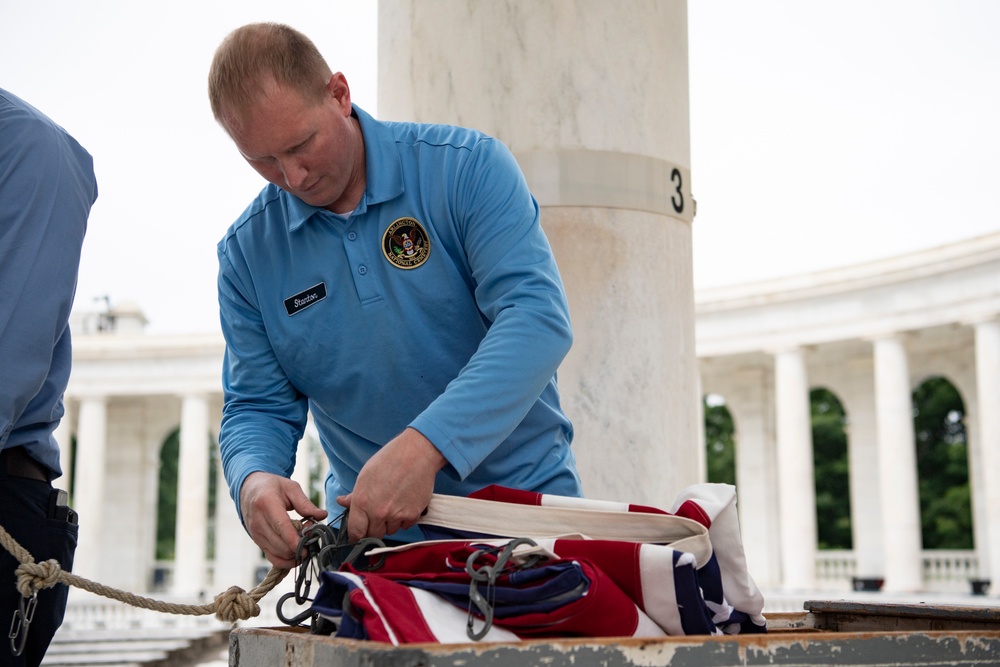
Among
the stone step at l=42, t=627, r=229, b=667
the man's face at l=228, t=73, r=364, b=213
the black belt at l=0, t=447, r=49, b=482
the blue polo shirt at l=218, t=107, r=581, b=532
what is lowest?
the stone step at l=42, t=627, r=229, b=667

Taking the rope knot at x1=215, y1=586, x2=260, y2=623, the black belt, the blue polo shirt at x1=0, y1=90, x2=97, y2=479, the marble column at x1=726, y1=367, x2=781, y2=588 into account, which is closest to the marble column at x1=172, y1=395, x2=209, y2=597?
the marble column at x1=726, y1=367, x2=781, y2=588

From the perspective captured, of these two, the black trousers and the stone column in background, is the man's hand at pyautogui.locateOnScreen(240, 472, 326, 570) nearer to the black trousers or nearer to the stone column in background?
the black trousers

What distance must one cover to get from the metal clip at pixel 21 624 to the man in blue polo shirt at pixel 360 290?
1246mm

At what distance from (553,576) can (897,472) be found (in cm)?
7118

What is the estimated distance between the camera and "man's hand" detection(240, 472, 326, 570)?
542cm

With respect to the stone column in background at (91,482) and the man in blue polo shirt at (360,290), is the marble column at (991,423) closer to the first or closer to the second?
the stone column in background at (91,482)

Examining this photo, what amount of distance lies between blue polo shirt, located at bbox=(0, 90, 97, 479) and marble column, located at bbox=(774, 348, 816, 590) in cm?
7113

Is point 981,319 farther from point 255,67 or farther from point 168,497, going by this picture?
point 168,497

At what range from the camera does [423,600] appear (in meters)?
4.01

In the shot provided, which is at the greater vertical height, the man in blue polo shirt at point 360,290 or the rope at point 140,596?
the man in blue polo shirt at point 360,290

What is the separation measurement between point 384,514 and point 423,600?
1067 millimetres

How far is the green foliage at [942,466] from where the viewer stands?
92625mm

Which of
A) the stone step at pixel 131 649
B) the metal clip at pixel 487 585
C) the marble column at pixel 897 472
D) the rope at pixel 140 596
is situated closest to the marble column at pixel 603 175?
the rope at pixel 140 596

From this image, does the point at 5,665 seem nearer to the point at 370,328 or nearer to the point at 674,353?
the point at 370,328
